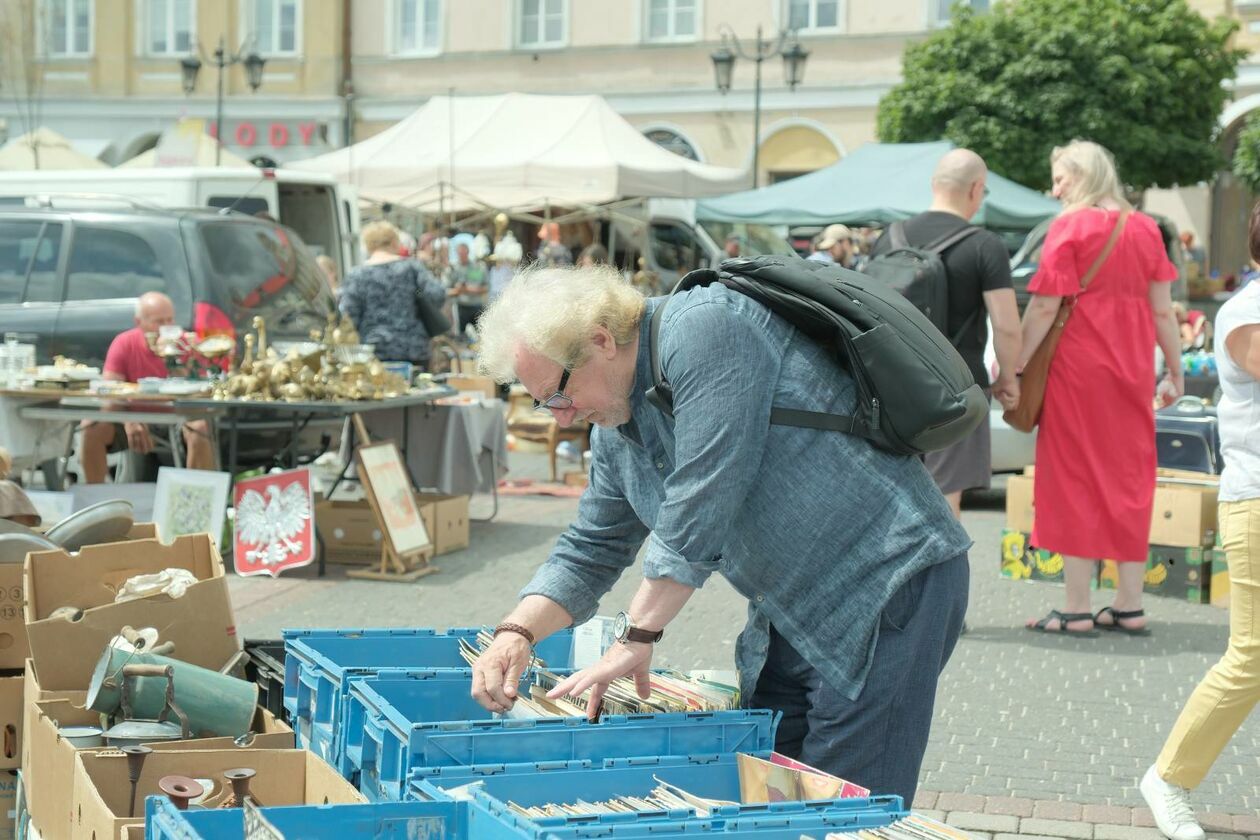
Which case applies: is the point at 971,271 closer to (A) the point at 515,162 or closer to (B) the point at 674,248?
(A) the point at 515,162

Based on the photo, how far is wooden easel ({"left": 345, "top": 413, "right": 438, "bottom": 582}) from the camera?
8.62m

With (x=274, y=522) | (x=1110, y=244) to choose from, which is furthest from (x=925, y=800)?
(x=274, y=522)

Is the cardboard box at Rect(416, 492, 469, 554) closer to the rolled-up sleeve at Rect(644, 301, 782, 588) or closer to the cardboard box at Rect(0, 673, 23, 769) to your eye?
the cardboard box at Rect(0, 673, 23, 769)

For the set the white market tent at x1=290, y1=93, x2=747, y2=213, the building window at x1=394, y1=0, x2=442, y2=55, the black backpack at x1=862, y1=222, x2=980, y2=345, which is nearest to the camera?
the black backpack at x1=862, y1=222, x2=980, y2=345

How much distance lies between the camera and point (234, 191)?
14.6 m

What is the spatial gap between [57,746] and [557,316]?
1.50 meters

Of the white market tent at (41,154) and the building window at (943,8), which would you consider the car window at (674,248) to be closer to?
the white market tent at (41,154)

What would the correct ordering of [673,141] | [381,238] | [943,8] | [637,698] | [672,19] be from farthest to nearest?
[673,141] → [672,19] → [943,8] → [381,238] → [637,698]

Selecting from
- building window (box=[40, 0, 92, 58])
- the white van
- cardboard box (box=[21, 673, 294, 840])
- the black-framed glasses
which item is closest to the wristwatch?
the black-framed glasses

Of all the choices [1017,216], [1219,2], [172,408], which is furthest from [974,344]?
[1219,2]

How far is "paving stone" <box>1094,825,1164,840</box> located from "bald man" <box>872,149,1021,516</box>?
220cm

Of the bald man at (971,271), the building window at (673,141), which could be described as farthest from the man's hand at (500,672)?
the building window at (673,141)

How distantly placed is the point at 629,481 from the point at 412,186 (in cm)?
1672

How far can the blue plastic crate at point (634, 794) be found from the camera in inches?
96.2
